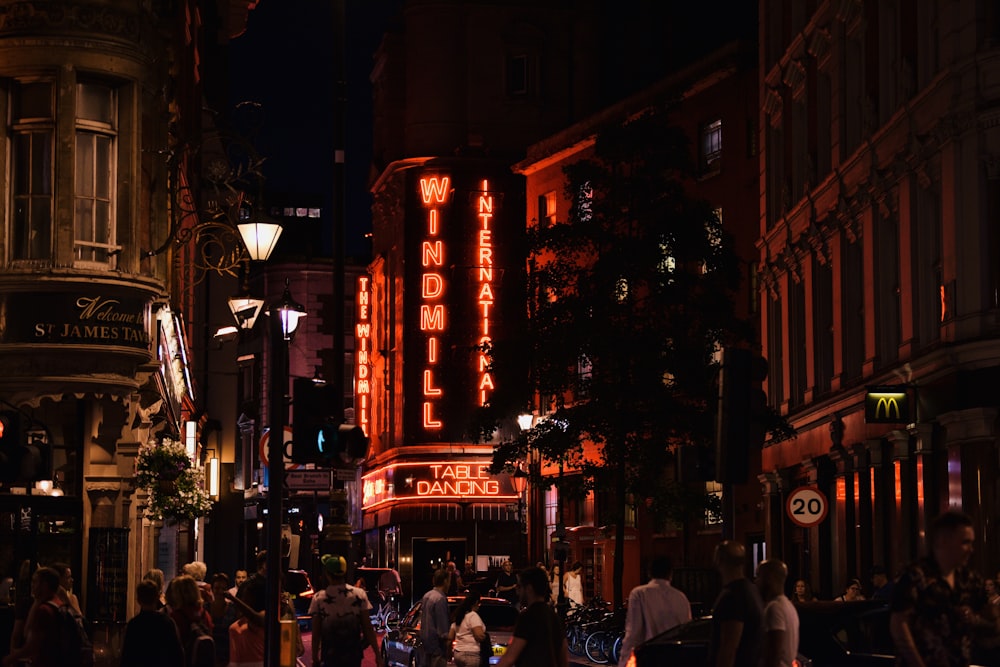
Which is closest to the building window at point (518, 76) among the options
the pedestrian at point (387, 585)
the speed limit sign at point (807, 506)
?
the pedestrian at point (387, 585)

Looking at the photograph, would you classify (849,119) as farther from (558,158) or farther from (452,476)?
(452,476)

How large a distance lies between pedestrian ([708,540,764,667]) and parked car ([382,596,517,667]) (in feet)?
41.8

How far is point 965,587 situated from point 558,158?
179 feet

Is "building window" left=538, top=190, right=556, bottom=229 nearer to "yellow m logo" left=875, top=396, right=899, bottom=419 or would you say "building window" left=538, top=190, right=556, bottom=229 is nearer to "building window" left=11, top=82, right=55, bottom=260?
"yellow m logo" left=875, top=396, right=899, bottom=419

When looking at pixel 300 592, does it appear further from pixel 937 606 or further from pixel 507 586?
pixel 937 606

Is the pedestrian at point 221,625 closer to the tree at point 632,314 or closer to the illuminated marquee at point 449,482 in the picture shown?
the tree at point 632,314

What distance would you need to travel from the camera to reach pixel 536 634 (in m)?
14.0

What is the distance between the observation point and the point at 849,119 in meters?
37.3

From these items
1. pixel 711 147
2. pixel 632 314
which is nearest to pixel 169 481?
pixel 632 314

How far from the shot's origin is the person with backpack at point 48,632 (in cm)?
1413

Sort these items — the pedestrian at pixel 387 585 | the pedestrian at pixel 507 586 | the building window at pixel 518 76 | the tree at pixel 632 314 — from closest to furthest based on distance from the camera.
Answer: the tree at pixel 632 314 → the pedestrian at pixel 387 585 → the pedestrian at pixel 507 586 → the building window at pixel 518 76

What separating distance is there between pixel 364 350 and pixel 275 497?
62.1 metres

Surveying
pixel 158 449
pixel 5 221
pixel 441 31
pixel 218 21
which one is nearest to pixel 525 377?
pixel 158 449

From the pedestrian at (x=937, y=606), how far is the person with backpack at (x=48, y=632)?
7030 millimetres
